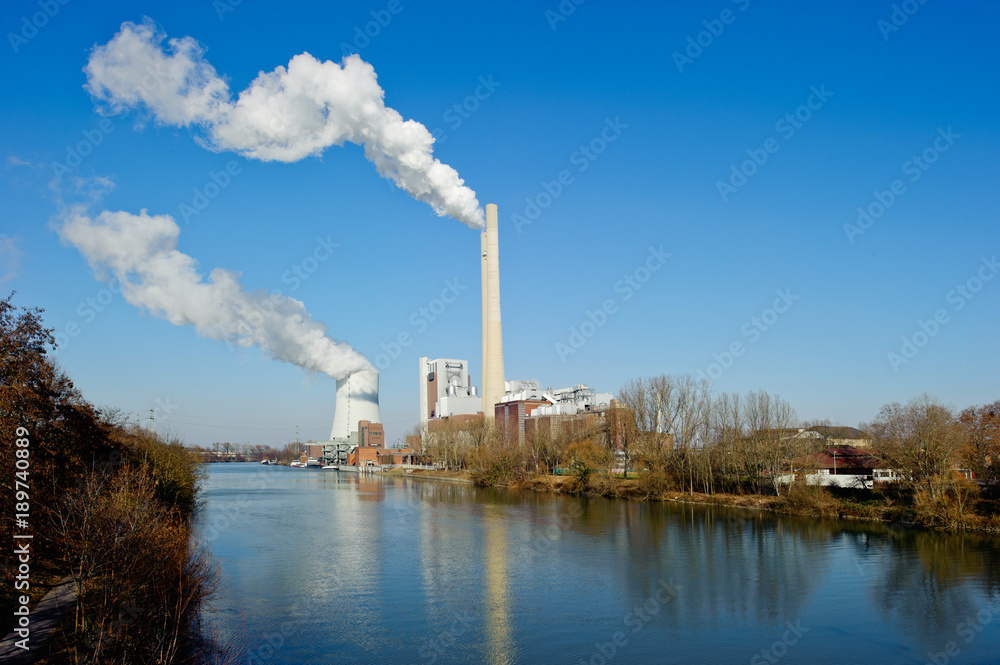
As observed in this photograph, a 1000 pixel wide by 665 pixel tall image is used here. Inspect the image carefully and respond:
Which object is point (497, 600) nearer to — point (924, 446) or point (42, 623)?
point (42, 623)

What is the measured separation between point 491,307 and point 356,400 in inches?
747

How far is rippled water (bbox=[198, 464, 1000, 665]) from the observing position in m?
10.7

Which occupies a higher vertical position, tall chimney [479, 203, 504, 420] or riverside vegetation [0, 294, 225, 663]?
tall chimney [479, 203, 504, 420]

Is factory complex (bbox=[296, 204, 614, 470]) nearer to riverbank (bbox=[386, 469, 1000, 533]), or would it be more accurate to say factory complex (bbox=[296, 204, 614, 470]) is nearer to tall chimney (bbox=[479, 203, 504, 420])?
tall chimney (bbox=[479, 203, 504, 420])

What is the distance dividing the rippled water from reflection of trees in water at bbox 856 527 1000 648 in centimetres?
5

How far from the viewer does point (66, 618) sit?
9164 mm

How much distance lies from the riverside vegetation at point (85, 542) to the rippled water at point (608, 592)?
1.85 m

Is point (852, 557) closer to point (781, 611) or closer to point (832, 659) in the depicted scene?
point (781, 611)

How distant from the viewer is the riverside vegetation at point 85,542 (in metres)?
7.62

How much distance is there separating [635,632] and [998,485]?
16.8 m

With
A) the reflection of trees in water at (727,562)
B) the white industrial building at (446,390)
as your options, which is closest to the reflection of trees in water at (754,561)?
the reflection of trees in water at (727,562)

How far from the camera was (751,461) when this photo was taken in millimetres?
28531

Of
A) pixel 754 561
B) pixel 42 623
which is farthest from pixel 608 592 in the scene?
pixel 42 623

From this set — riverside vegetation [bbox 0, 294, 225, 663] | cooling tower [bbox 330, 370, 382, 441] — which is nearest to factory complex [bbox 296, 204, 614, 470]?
cooling tower [bbox 330, 370, 382, 441]
